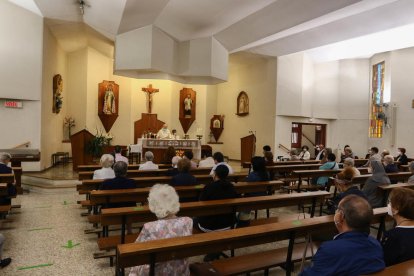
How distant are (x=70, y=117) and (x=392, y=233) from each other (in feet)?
37.0

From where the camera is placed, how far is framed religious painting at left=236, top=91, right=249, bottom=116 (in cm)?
1262

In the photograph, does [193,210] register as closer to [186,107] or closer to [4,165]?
[4,165]

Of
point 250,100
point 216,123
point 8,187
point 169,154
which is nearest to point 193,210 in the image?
point 8,187

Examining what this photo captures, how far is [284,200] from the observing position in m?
3.43

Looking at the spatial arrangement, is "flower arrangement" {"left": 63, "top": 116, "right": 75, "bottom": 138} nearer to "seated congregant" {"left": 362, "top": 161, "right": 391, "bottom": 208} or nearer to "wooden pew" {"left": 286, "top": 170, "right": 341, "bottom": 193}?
"wooden pew" {"left": 286, "top": 170, "right": 341, "bottom": 193}

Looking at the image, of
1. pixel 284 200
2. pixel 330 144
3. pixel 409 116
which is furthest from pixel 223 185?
pixel 330 144

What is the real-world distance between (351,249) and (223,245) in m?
0.83

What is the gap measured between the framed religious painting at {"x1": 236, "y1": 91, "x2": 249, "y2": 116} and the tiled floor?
23.8 ft

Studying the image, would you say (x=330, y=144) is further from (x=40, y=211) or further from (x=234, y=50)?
(x=40, y=211)

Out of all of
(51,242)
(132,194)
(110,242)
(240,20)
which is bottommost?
(51,242)

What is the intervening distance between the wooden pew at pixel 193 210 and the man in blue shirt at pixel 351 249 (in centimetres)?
142

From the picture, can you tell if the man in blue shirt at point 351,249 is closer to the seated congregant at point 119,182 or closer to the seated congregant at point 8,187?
the seated congregant at point 119,182

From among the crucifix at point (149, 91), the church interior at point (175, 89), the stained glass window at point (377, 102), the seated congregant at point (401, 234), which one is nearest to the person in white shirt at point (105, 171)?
the church interior at point (175, 89)

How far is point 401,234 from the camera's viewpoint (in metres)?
1.95
